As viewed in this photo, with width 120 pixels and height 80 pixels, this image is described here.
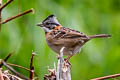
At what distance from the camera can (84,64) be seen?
339 centimetres

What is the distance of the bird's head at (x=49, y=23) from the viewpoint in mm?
3129

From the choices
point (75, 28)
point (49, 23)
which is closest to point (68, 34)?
point (49, 23)

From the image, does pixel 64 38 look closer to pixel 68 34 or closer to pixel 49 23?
pixel 68 34

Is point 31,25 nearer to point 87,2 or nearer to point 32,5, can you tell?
point 32,5

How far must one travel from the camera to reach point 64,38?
3.63 metres

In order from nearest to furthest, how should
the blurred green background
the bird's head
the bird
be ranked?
the blurred green background < the bird's head < the bird

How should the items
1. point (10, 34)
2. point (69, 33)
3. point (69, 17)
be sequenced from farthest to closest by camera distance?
point (69, 33) → point (69, 17) → point (10, 34)

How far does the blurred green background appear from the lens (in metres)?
3.01

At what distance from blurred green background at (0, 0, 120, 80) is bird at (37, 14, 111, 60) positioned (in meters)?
0.06

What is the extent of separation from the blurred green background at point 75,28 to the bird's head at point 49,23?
63mm

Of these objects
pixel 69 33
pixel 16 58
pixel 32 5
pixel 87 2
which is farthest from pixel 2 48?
pixel 87 2

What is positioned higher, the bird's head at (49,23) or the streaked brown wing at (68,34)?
the bird's head at (49,23)

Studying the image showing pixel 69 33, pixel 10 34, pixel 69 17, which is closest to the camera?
pixel 10 34

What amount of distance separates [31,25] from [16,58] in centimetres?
28
